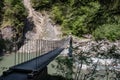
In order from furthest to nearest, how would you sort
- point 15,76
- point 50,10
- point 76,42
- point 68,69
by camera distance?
1. point 50,10
2. point 76,42
3. point 68,69
4. point 15,76

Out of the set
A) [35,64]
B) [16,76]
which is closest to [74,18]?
[35,64]

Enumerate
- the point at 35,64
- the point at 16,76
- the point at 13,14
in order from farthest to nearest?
the point at 13,14, the point at 35,64, the point at 16,76

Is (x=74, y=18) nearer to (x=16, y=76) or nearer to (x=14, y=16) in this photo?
(x=14, y=16)

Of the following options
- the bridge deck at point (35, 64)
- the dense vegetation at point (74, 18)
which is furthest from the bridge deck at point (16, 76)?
the dense vegetation at point (74, 18)

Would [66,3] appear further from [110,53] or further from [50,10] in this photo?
[110,53]

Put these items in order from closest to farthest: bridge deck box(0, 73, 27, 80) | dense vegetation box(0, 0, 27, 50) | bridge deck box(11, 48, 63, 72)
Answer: bridge deck box(0, 73, 27, 80), bridge deck box(11, 48, 63, 72), dense vegetation box(0, 0, 27, 50)

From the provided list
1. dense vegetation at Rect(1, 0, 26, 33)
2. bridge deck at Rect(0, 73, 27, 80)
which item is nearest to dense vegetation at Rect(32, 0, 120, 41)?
dense vegetation at Rect(1, 0, 26, 33)

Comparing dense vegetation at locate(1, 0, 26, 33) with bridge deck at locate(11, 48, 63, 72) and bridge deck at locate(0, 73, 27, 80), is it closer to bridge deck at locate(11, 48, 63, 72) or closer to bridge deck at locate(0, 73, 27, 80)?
bridge deck at locate(11, 48, 63, 72)

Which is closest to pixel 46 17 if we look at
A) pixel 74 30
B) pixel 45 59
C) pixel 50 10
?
pixel 50 10

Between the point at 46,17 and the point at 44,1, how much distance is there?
2.44 ft

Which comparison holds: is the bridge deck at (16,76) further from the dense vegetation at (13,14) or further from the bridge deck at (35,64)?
the dense vegetation at (13,14)

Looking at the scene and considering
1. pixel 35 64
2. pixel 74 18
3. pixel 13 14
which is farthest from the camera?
pixel 74 18

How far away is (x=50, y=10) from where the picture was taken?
38.5 feet

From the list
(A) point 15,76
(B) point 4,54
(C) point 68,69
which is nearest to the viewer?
(A) point 15,76
